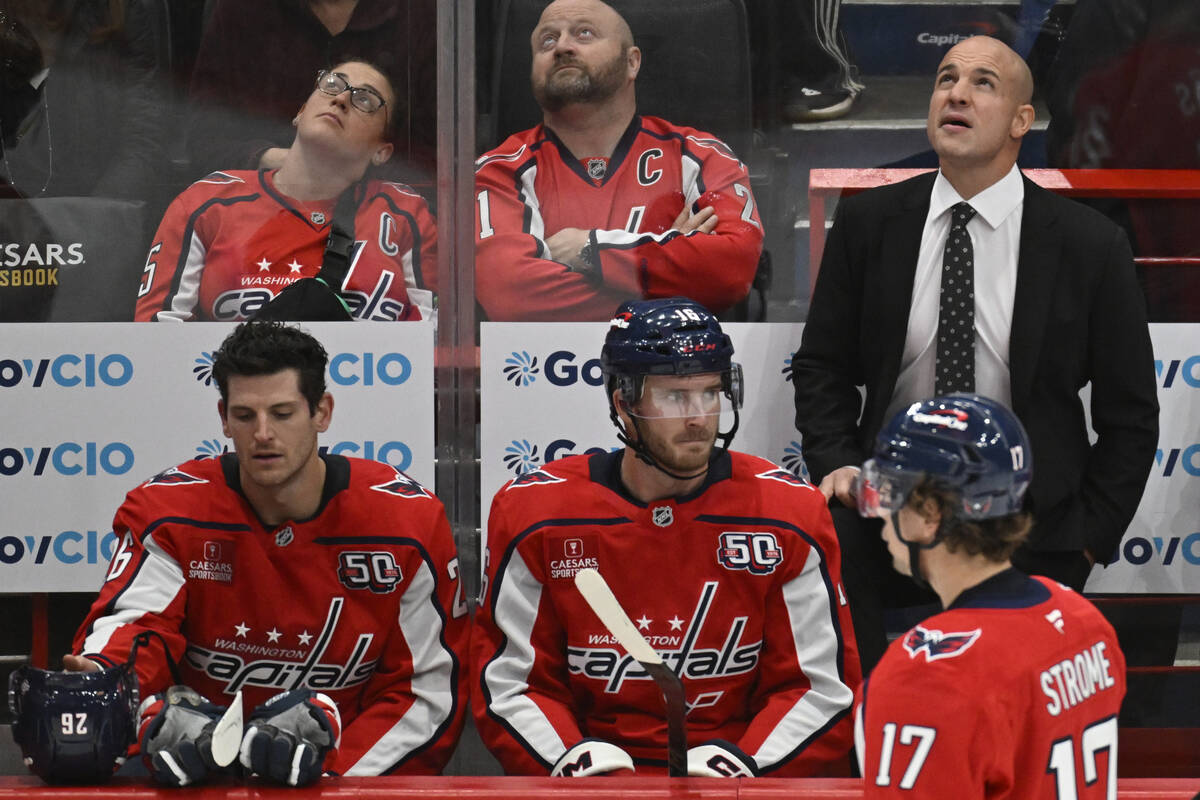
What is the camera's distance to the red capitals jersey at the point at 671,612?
9.17 feet

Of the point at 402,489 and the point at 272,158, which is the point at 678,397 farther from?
the point at 272,158

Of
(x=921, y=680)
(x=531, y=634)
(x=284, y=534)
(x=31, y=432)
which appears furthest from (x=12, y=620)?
(x=921, y=680)

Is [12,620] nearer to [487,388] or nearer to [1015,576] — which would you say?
[487,388]

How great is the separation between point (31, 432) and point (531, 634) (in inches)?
59.3

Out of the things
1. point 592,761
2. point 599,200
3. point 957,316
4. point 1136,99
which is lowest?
point 592,761

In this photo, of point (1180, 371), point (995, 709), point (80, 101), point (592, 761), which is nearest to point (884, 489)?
point (995, 709)

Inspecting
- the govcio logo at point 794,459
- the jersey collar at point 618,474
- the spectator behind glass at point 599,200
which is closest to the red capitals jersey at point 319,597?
the jersey collar at point 618,474

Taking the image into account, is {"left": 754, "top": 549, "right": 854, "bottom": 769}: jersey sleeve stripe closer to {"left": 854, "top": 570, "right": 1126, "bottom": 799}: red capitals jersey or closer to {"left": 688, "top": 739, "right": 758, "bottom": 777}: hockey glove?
{"left": 688, "top": 739, "right": 758, "bottom": 777}: hockey glove

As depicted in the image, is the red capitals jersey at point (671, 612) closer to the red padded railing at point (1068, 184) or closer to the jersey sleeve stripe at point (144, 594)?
the jersey sleeve stripe at point (144, 594)

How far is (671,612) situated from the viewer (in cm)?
282

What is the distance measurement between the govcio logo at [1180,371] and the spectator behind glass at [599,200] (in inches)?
39.3

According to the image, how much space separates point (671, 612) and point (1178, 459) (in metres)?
1.50

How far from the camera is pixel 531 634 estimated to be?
9.24 feet

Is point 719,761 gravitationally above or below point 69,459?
below
